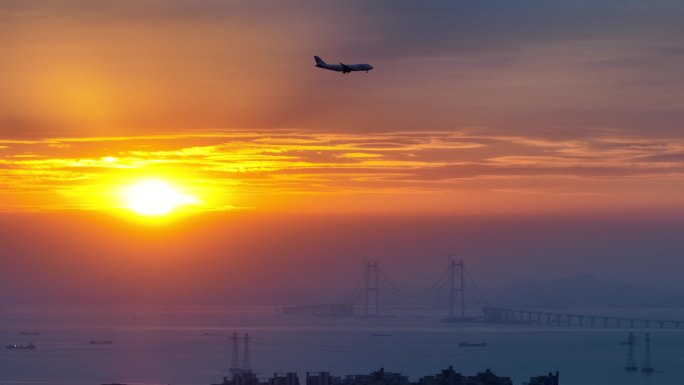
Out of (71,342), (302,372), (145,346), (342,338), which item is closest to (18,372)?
(302,372)

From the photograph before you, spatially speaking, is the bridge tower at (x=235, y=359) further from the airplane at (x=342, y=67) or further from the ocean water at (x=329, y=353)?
the airplane at (x=342, y=67)

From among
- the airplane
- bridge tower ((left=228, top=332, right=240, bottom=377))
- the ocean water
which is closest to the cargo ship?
the ocean water

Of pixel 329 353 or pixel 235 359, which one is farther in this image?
pixel 329 353

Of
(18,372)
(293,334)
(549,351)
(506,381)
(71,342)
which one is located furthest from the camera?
(293,334)

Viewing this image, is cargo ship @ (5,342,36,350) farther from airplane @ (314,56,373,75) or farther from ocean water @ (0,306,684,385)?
airplane @ (314,56,373,75)

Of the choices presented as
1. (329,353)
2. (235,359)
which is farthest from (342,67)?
(329,353)

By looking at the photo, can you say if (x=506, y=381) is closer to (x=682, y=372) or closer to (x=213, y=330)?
(x=682, y=372)

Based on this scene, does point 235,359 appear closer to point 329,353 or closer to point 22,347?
point 329,353

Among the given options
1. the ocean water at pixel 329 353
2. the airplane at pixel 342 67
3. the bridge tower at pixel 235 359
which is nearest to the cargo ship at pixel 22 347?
the ocean water at pixel 329 353
